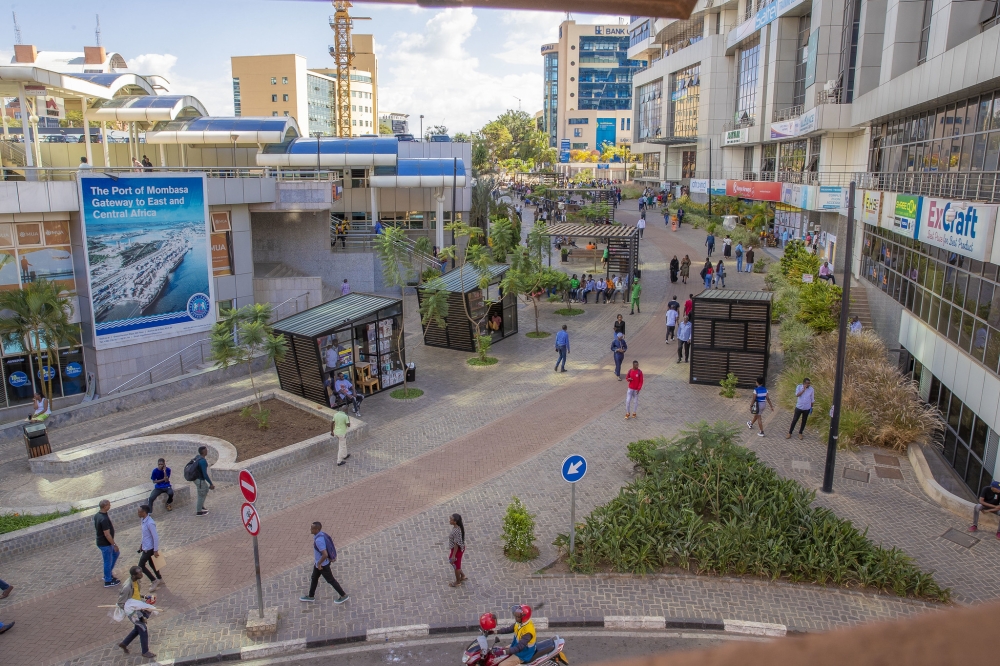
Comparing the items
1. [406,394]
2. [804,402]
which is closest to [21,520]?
[406,394]

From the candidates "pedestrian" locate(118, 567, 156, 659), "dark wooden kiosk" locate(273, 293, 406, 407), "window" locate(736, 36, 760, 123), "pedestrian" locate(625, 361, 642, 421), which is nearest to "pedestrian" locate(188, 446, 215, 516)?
"pedestrian" locate(118, 567, 156, 659)

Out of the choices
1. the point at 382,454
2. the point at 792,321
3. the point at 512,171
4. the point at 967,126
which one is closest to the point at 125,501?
the point at 382,454

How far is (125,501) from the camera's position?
13.4 meters

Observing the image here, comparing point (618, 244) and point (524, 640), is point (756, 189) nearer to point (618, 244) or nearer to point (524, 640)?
point (618, 244)

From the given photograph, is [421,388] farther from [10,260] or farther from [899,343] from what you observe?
[899,343]

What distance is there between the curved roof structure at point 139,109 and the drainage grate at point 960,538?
29694mm

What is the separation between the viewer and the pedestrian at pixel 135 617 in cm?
920

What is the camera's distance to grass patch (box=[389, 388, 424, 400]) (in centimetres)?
1939

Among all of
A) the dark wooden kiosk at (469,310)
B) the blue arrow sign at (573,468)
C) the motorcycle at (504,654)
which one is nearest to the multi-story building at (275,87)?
the dark wooden kiosk at (469,310)

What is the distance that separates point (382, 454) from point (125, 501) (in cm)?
481

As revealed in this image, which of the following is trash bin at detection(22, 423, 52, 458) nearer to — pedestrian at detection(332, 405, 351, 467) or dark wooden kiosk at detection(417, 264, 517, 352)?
pedestrian at detection(332, 405, 351, 467)

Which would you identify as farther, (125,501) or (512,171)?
(512,171)

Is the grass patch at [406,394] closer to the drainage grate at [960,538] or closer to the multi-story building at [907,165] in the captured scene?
the multi-story building at [907,165]

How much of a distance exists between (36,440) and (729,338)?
16.2 metres
